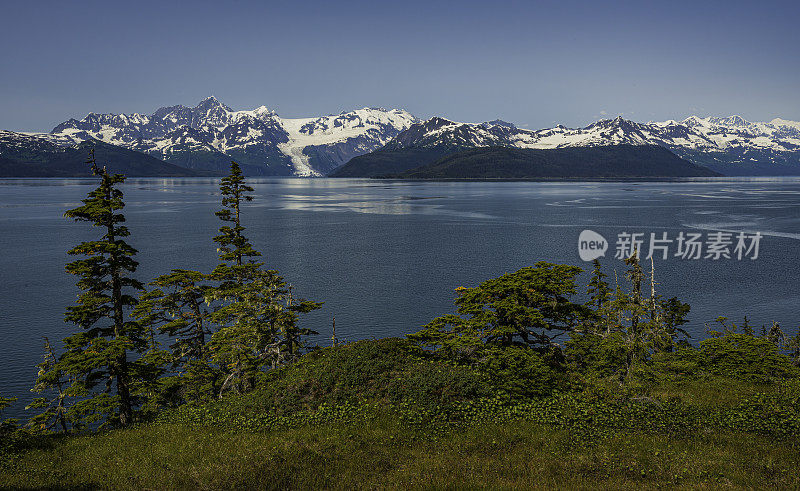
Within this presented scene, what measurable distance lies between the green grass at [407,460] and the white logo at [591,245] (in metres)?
81.4

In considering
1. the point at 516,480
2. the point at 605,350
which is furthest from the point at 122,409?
the point at 605,350

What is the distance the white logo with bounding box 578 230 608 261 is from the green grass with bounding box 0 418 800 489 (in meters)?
81.4

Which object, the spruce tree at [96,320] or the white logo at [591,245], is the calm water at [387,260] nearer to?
the white logo at [591,245]

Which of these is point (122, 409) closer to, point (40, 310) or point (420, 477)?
point (420, 477)

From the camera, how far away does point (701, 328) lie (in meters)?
54.1

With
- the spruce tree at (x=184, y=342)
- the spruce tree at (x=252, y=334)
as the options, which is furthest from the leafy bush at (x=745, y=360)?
the spruce tree at (x=184, y=342)

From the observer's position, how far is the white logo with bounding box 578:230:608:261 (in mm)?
97562

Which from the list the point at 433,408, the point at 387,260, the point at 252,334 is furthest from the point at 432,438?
the point at 387,260

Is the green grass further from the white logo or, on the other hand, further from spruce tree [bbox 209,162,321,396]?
the white logo

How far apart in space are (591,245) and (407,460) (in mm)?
104706

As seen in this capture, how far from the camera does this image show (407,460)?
57.8 ft

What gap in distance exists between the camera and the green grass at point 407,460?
15695 mm

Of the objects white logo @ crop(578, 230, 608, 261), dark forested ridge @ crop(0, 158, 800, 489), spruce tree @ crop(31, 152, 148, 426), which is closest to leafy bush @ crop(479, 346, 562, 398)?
dark forested ridge @ crop(0, 158, 800, 489)

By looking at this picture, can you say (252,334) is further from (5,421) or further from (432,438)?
(432,438)
